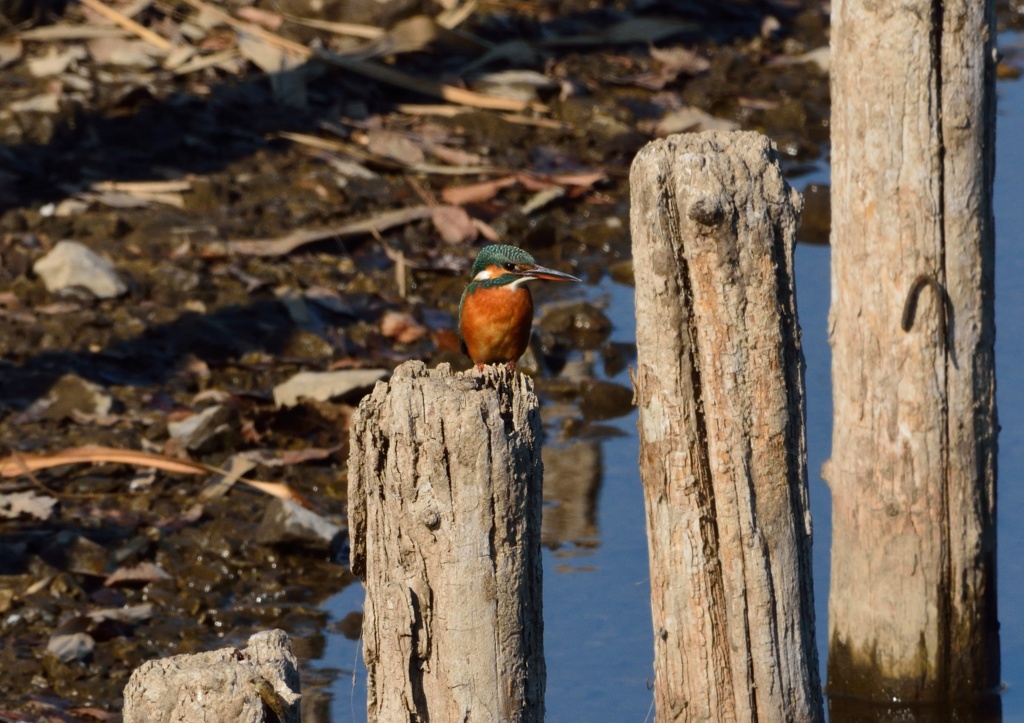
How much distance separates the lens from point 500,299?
6066mm

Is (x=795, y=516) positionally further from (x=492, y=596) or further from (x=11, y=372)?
(x=11, y=372)

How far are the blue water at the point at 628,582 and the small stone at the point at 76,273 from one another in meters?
2.89

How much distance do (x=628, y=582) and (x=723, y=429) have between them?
3240mm

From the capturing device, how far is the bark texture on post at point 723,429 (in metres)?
4.01

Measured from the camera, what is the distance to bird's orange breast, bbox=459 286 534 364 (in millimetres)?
6070

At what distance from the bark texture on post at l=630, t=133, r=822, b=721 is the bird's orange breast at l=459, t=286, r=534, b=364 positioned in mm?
1806

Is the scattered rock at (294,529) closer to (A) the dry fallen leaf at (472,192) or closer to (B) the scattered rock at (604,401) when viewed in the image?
(B) the scattered rock at (604,401)

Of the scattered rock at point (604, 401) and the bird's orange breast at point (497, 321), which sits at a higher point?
the bird's orange breast at point (497, 321)

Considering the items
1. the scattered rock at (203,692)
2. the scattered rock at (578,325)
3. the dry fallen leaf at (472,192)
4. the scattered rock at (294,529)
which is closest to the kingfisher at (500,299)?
the scattered rock at (294,529)

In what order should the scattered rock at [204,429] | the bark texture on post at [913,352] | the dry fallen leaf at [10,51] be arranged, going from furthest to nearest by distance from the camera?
the dry fallen leaf at [10,51]
the scattered rock at [204,429]
the bark texture on post at [913,352]

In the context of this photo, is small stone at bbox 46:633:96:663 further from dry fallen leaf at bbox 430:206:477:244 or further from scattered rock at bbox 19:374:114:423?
dry fallen leaf at bbox 430:206:477:244

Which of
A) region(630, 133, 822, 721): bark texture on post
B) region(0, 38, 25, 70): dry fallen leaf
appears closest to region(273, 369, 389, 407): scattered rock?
region(630, 133, 822, 721): bark texture on post

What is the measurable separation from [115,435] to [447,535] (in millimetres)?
4804

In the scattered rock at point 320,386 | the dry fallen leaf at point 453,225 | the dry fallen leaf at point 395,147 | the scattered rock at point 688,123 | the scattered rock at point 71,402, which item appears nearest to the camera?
the scattered rock at point 71,402
